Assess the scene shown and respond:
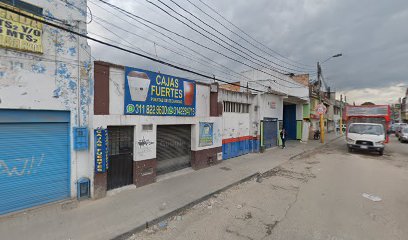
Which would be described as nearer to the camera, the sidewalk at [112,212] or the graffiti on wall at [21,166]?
the sidewalk at [112,212]

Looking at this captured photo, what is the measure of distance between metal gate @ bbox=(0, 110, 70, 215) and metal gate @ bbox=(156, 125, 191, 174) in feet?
10.9

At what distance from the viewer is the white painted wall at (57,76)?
4.81 metres

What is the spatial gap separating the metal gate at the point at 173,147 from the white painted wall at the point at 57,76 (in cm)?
281

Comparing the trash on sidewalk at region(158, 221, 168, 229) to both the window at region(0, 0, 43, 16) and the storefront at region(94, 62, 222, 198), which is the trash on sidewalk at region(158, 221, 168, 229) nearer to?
the storefront at region(94, 62, 222, 198)

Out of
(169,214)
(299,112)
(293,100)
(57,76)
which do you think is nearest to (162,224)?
(169,214)

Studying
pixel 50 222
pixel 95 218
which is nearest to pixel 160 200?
pixel 95 218

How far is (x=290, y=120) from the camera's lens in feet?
72.8

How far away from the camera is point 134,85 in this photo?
6.93 m

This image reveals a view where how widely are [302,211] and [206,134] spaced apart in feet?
17.8

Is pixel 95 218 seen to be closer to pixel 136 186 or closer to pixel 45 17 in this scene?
pixel 136 186

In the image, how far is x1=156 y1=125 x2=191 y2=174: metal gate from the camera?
823cm


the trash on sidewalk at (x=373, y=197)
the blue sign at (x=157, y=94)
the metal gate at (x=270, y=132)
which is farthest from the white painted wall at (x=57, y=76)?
the metal gate at (x=270, y=132)

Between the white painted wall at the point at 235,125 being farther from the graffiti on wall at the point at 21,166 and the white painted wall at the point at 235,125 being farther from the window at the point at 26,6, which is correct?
the window at the point at 26,6

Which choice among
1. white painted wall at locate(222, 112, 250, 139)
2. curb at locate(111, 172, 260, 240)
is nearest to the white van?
white painted wall at locate(222, 112, 250, 139)
